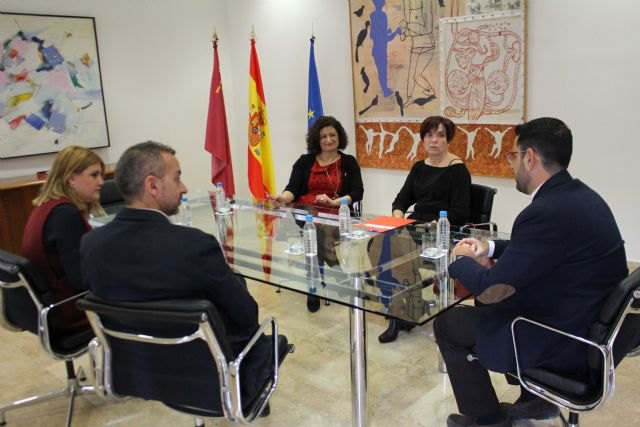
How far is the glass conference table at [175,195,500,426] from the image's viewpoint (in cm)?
205

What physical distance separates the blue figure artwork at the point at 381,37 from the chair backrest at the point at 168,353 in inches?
155

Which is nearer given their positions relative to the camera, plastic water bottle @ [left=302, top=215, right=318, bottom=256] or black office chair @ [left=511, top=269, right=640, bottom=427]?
black office chair @ [left=511, top=269, right=640, bottom=427]

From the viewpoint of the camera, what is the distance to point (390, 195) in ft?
18.4

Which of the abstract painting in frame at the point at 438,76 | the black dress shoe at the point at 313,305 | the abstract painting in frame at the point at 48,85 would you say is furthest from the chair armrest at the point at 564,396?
the abstract painting in frame at the point at 48,85

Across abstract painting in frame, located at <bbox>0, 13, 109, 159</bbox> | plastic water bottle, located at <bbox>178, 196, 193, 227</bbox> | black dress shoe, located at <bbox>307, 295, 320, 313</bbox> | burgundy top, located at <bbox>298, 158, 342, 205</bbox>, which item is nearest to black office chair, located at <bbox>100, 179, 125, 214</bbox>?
plastic water bottle, located at <bbox>178, 196, 193, 227</bbox>

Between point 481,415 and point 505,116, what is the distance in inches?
116

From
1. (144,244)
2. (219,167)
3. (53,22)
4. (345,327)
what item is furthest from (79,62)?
(144,244)

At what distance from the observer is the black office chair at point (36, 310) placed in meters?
2.18

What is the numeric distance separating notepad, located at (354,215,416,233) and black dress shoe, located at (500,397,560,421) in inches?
41.1

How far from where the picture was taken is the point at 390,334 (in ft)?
10.7

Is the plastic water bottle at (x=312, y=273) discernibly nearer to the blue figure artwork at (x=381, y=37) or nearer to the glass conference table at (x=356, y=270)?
the glass conference table at (x=356, y=270)

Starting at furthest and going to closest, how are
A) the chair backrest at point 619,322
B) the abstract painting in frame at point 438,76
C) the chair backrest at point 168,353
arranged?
the abstract painting in frame at point 438,76, the chair backrest at point 619,322, the chair backrest at point 168,353

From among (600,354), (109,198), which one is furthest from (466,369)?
(109,198)

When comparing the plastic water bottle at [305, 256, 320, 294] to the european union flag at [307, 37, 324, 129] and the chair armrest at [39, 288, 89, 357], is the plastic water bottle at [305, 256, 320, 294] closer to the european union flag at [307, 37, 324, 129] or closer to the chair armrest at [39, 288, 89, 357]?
the chair armrest at [39, 288, 89, 357]
